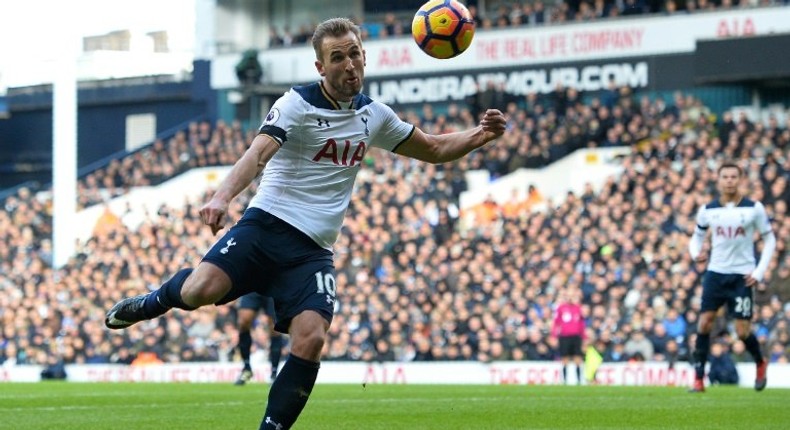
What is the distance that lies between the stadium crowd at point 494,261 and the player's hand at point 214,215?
1488 cm

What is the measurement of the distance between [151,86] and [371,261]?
18966 millimetres

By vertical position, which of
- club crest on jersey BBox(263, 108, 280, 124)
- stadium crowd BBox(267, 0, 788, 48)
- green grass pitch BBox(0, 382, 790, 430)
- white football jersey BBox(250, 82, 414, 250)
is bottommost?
green grass pitch BBox(0, 382, 790, 430)

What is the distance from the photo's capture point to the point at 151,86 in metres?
44.5

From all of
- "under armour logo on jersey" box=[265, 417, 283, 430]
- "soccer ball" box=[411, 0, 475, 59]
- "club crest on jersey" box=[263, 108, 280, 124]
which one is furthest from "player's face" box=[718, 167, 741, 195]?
"under armour logo on jersey" box=[265, 417, 283, 430]

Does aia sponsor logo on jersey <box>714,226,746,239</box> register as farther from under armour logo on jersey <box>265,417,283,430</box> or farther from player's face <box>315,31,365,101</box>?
under armour logo on jersey <box>265,417,283,430</box>

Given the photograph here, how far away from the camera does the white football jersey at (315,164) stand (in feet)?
26.5

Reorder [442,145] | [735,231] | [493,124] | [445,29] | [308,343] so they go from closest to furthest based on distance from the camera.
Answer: [308,343]
[493,124]
[442,145]
[445,29]
[735,231]

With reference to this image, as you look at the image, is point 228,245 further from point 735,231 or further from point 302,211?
point 735,231

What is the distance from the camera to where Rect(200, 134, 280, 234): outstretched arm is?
280 inches

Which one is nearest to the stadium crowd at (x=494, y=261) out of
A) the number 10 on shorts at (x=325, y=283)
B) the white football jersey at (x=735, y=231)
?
the white football jersey at (x=735, y=231)

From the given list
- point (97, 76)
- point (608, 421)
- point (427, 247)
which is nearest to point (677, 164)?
point (427, 247)

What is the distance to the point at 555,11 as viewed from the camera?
1364 inches

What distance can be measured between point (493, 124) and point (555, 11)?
26.6 m

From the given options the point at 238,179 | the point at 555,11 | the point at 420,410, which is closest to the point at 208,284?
the point at 238,179
